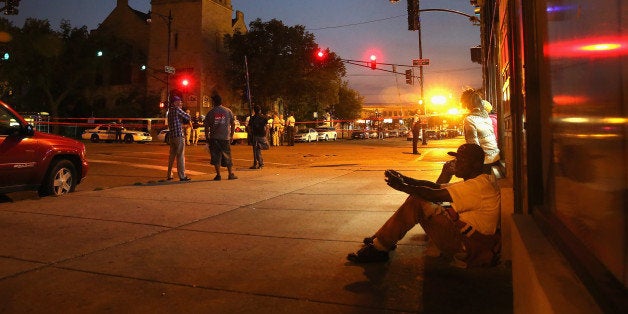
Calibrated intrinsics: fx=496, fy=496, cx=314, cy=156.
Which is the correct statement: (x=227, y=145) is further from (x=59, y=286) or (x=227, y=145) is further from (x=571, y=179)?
(x=571, y=179)

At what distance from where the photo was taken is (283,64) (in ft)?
145

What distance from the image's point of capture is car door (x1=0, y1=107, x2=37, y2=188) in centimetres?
670

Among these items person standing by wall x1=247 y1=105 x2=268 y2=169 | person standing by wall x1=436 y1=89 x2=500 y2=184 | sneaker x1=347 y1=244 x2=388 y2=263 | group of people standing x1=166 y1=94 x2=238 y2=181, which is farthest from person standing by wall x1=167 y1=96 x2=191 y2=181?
sneaker x1=347 y1=244 x2=388 y2=263

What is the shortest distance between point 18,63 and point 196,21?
16.2 metres

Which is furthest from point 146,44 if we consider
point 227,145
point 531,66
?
point 531,66

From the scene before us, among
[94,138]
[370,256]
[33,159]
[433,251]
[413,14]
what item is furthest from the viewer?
[94,138]

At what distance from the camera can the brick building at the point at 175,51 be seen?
47.2 meters

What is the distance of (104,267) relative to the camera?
3.96m

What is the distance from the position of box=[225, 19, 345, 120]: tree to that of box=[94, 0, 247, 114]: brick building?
3.48 m

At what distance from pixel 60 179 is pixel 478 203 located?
21.2ft

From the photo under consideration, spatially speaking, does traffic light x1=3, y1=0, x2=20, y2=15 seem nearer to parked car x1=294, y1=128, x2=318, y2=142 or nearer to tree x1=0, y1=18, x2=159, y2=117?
parked car x1=294, y1=128, x2=318, y2=142

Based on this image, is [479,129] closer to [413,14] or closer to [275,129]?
[413,14]

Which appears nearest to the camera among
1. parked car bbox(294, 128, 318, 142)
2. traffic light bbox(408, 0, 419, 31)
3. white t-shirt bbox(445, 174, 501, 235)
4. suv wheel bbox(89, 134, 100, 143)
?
white t-shirt bbox(445, 174, 501, 235)

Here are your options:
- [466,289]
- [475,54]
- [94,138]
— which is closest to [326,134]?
[94,138]
